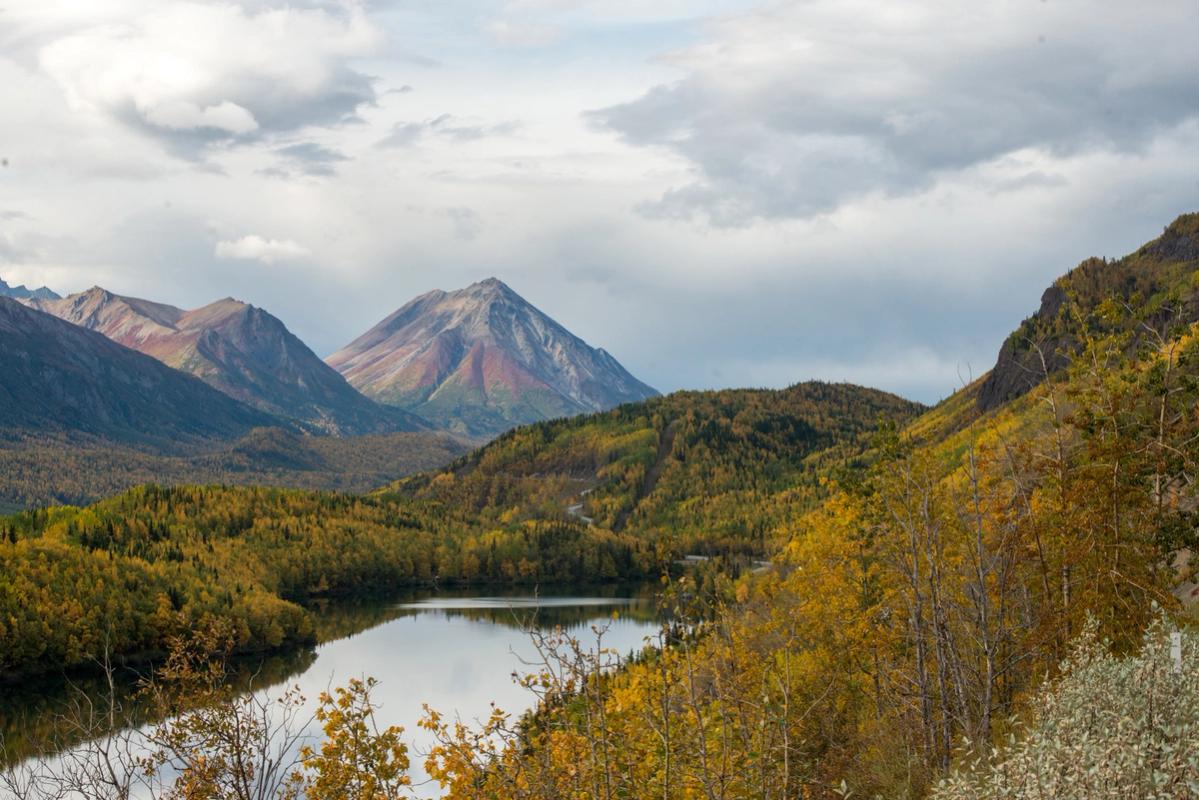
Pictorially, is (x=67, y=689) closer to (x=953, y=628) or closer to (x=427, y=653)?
(x=427, y=653)

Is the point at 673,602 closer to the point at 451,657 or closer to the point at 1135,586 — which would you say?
the point at 1135,586

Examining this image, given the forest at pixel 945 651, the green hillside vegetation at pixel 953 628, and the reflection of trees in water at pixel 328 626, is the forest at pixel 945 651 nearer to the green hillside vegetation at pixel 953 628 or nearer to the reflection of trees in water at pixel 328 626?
the green hillside vegetation at pixel 953 628

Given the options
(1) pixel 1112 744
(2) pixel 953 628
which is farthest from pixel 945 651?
(1) pixel 1112 744

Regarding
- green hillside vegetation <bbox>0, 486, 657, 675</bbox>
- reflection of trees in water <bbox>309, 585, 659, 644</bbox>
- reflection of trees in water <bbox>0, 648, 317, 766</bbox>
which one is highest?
green hillside vegetation <bbox>0, 486, 657, 675</bbox>

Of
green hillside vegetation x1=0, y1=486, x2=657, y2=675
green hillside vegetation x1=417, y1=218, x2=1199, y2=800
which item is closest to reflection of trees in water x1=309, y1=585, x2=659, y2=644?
green hillside vegetation x1=0, y1=486, x2=657, y2=675

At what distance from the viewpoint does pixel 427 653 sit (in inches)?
4599

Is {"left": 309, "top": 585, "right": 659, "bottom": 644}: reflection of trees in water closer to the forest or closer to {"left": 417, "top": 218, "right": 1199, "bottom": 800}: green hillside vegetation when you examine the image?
the forest

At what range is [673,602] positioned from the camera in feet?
48.1

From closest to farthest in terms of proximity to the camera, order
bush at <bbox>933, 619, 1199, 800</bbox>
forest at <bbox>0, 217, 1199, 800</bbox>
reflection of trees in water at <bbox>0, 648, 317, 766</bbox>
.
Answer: bush at <bbox>933, 619, 1199, 800</bbox> → forest at <bbox>0, 217, 1199, 800</bbox> → reflection of trees in water at <bbox>0, 648, 317, 766</bbox>

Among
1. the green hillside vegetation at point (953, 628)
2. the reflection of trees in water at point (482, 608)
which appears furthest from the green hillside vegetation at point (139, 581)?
the green hillside vegetation at point (953, 628)

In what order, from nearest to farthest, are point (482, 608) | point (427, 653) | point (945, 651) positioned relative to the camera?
point (945, 651), point (427, 653), point (482, 608)

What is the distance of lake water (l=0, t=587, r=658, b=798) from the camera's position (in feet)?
283

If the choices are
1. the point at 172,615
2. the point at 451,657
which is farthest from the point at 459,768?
the point at 172,615

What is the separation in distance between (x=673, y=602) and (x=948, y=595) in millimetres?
10377
